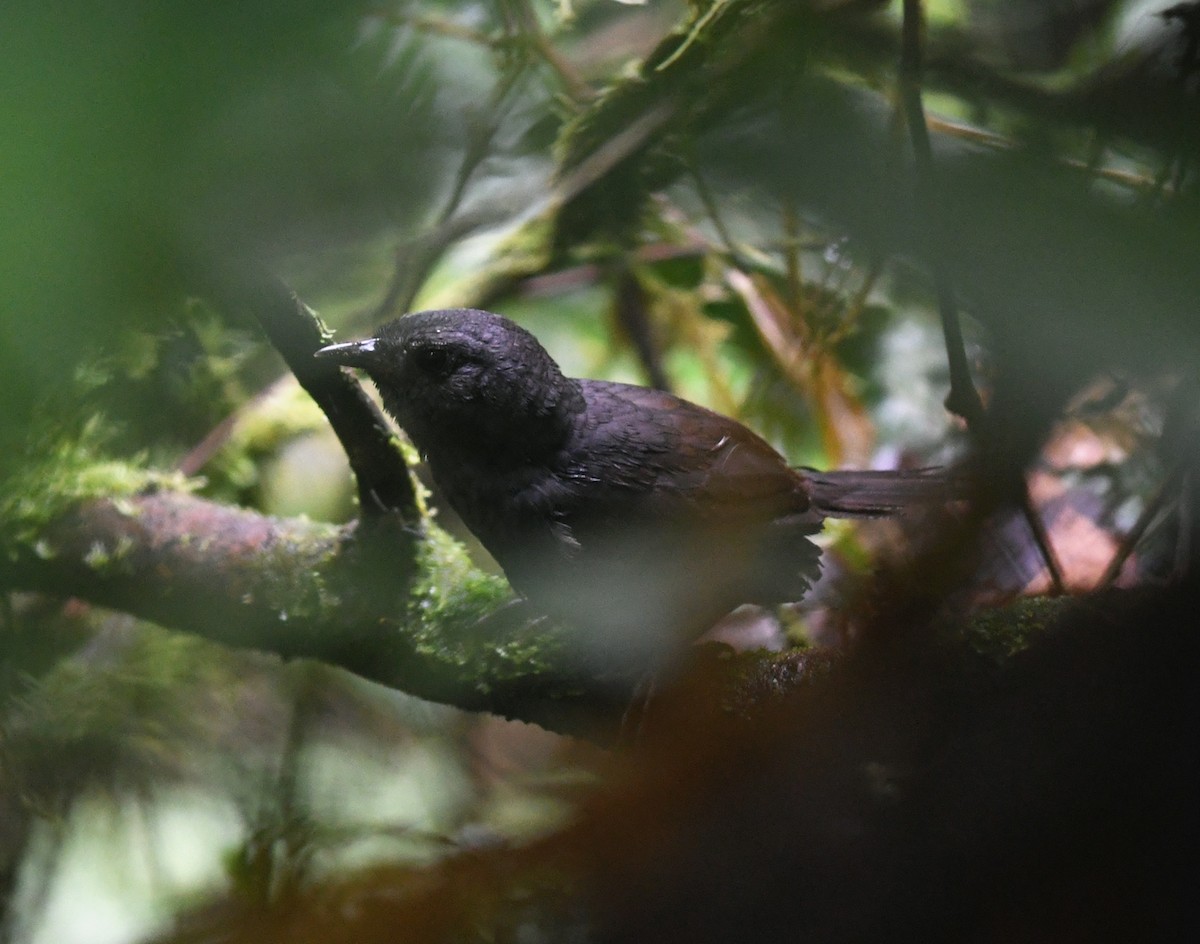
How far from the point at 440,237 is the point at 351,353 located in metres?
0.74

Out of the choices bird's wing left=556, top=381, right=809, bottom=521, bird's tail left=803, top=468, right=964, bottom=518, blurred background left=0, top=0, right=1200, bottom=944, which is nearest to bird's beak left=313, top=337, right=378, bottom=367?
blurred background left=0, top=0, right=1200, bottom=944

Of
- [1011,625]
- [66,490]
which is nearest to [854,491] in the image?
[1011,625]

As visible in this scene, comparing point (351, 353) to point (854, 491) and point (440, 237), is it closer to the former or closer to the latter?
point (440, 237)

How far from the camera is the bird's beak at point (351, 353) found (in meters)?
1.51

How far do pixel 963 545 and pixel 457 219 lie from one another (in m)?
1.77

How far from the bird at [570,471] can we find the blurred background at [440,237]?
17 centimetres

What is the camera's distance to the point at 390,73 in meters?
0.59

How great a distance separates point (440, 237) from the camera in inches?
85.8

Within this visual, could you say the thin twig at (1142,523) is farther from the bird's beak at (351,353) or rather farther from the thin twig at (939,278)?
the bird's beak at (351,353)

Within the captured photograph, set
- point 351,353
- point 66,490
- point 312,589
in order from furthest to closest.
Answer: point 66,490 < point 312,589 < point 351,353

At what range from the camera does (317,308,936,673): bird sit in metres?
1.54

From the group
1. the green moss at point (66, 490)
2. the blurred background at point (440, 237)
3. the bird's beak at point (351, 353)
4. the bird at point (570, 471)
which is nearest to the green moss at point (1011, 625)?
the blurred background at point (440, 237)

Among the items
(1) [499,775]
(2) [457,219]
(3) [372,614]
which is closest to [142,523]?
(3) [372,614]

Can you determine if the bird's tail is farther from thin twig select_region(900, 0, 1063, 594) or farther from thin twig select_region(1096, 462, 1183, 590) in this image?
thin twig select_region(1096, 462, 1183, 590)
